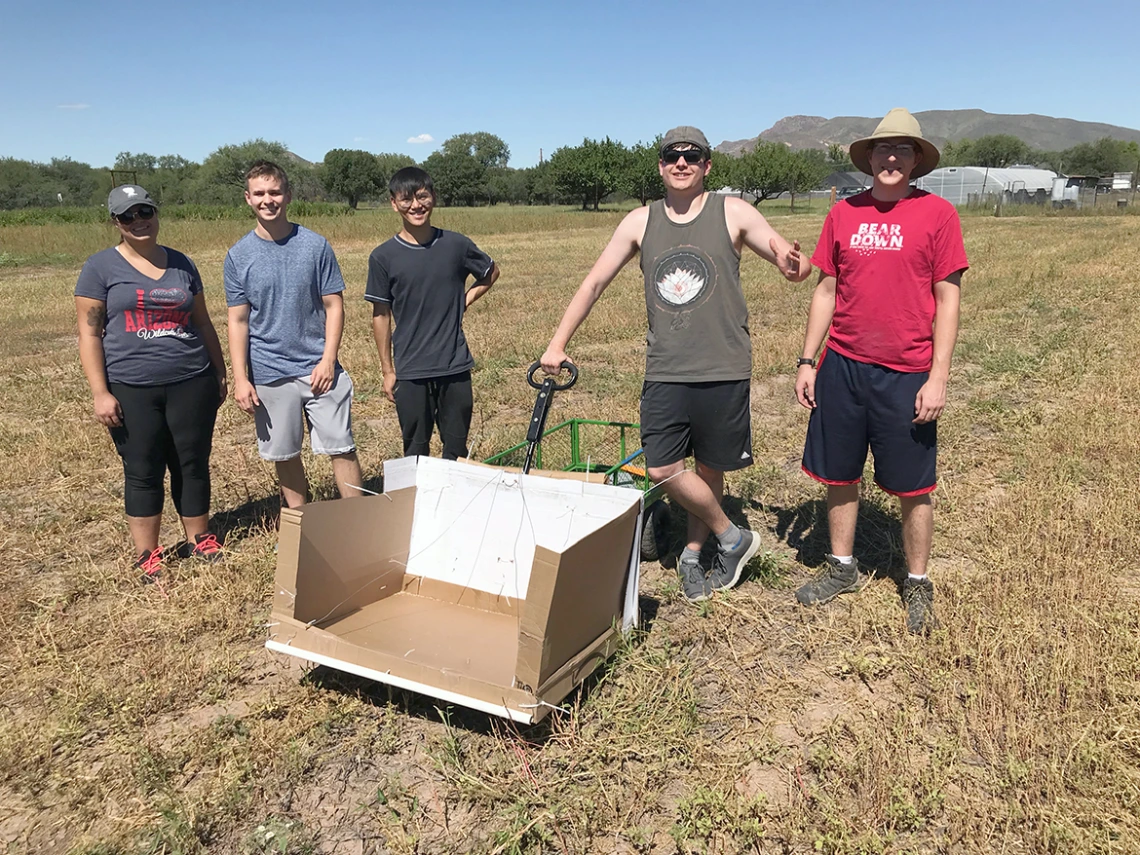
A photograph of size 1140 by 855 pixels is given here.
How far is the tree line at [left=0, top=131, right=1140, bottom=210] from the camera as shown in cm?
6438

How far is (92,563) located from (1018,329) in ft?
34.4

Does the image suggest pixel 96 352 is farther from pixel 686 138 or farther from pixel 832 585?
pixel 832 585

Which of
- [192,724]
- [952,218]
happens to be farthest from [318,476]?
[952,218]

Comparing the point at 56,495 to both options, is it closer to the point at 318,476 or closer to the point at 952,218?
the point at 318,476

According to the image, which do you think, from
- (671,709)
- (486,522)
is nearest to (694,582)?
(671,709)

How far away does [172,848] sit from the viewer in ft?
7.95

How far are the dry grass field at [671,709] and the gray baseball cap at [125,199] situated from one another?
1899 millimetres

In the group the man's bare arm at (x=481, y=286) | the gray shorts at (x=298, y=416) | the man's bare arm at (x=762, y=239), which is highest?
the man's bare arm at (x=762, y=239)

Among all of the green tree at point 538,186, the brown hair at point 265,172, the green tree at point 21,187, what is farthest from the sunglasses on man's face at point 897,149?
the green tree at point 538,186

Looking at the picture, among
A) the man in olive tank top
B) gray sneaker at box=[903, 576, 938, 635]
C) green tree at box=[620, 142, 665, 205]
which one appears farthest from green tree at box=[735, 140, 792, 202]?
gray sneaker at box=[903, 576, 938, 635]

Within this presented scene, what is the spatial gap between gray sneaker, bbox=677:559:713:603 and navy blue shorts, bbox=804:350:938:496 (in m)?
0.76

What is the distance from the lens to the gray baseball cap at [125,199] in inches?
148

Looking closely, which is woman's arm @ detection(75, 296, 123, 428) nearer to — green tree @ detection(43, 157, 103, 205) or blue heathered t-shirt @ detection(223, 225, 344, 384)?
blue heathered t-shirt @ detection(223, 225, 344, 384)

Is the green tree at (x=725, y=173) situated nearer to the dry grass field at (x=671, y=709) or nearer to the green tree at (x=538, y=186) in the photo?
the green tree at (x=538, y=186)
